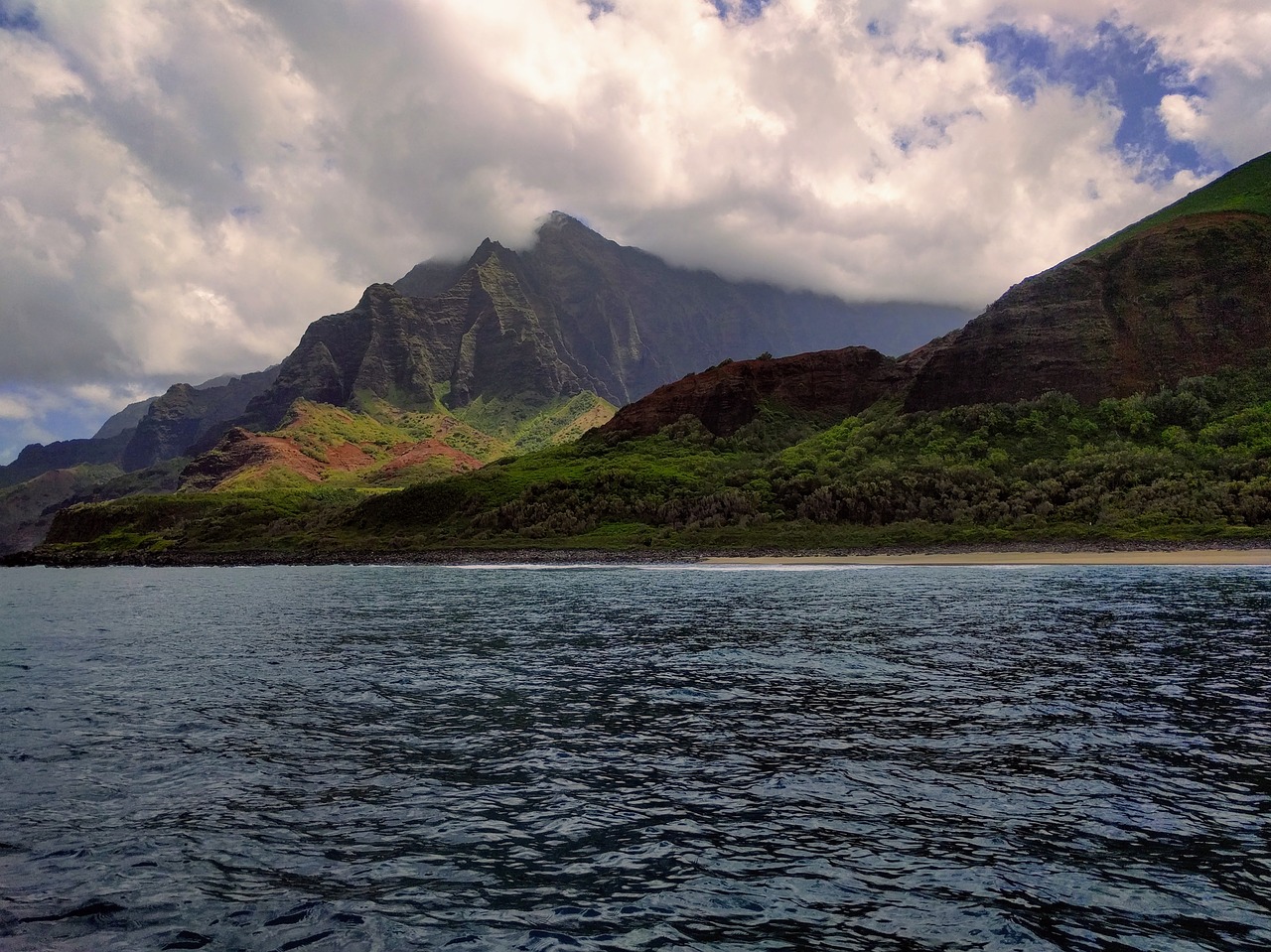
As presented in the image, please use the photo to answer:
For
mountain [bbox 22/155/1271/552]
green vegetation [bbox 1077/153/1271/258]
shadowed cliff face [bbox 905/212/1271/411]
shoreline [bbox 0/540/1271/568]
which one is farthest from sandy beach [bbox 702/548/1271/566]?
green vegetation [bbox 1077/153/1271/258]

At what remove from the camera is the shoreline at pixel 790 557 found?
8888cm

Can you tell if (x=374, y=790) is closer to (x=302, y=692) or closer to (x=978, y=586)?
(x=302, y=692)

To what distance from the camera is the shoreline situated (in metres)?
88.9

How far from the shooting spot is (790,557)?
118 m

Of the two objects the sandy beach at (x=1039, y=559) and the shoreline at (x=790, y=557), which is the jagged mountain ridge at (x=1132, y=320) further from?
the sandy beach at (x=1039, y=559)

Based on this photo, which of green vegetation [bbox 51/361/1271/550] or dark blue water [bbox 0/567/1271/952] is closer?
dark blue water [bbox 0/567/1271/952]

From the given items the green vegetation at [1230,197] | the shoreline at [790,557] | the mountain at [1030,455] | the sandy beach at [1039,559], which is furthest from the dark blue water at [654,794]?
the green vegetation at [1230,197]

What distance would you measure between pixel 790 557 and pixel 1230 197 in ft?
490

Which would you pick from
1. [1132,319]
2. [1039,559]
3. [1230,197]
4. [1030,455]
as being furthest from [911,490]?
[1230,197]

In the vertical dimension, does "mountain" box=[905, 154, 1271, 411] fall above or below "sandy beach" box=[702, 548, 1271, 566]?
above

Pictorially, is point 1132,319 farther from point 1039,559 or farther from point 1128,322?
point 1039,559

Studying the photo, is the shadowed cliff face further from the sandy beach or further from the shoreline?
the sandy beach

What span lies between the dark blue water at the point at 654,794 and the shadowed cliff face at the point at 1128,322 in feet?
438

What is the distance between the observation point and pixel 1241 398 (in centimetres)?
13562
